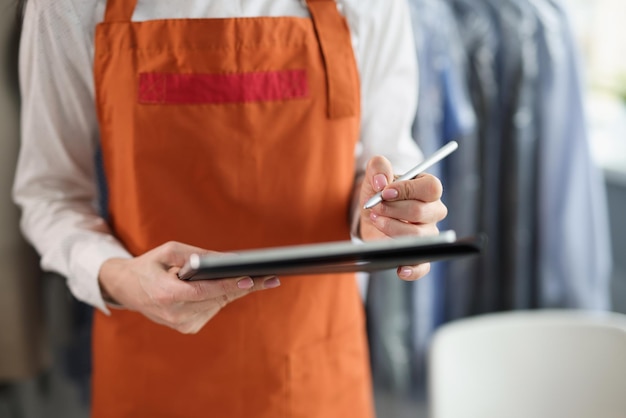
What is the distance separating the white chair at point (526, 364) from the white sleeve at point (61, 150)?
0.43 meters

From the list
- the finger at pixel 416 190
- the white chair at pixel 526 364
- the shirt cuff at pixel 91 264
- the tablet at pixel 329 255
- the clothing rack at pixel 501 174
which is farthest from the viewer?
the clothing rack at pixel 501 174

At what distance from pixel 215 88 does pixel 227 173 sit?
0.07m

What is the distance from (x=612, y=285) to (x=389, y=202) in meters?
1.21

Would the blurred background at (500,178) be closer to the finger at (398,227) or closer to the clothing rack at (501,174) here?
the clothing rack at (501,174)

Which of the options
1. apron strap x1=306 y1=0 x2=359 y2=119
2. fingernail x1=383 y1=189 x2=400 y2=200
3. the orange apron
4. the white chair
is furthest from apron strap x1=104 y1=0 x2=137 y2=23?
the white chair

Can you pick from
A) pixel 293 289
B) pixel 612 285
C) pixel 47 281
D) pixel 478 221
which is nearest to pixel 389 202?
pixel 293 289

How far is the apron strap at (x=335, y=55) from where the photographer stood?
604mm

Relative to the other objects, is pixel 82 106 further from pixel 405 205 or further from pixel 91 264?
pixel 405 205

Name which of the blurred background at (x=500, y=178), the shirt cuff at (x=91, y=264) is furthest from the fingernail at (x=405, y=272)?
the blurred background at (x=500, y=178)

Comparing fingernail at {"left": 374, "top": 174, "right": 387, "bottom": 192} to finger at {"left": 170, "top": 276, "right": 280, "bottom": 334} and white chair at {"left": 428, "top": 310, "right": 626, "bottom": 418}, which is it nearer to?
finger at {"left": 170, "top": 276, "right": 280, "bottom": 334}

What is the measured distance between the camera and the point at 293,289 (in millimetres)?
642

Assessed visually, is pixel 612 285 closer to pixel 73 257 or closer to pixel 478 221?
pixel 478 221

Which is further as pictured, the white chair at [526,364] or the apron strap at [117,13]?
the white chair at [526,364]

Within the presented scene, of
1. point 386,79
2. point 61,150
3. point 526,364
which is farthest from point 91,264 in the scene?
point 526,364
